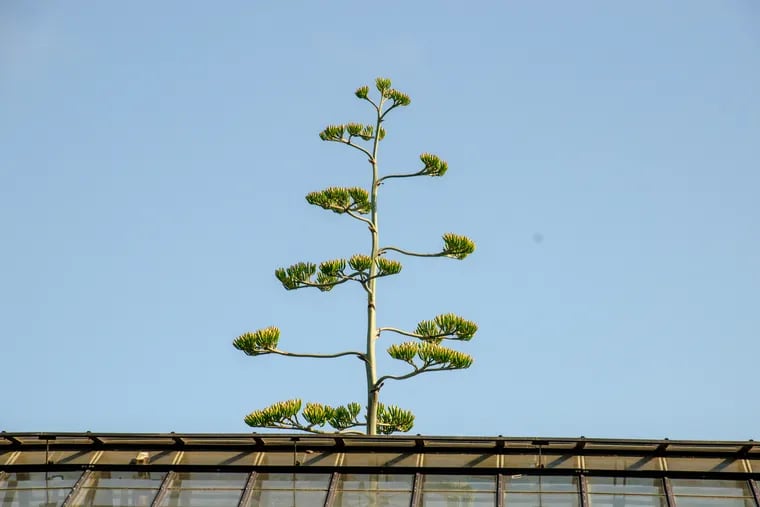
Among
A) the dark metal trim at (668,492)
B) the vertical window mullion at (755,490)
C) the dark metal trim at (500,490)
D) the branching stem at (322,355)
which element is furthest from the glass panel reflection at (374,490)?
the branching stem at (322,355)

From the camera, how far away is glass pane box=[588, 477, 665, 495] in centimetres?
2097

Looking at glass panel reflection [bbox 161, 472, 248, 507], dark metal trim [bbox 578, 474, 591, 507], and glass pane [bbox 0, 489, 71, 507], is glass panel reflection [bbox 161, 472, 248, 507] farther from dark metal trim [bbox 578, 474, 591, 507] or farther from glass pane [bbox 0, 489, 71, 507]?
dark metal trim [bbox 578, 474, 591, 507]

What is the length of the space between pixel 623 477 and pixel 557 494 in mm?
Result: 1171

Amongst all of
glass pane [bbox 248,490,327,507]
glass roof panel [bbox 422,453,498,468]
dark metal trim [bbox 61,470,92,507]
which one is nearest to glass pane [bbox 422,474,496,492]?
glass roof panel [bbox 422,453,498,468]

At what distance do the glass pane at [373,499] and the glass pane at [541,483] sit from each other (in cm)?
173

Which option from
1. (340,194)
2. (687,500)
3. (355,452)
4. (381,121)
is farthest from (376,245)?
(687,500)

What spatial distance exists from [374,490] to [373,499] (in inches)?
9.1

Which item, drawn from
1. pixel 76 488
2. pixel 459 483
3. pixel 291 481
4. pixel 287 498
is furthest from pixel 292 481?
pixel 76 488

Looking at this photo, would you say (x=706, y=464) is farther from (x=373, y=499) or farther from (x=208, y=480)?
(x=208, y=480)

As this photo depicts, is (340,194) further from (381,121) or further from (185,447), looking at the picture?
(185,447)

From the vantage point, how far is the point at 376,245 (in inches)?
1537

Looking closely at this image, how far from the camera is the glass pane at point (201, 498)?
70.1 feet

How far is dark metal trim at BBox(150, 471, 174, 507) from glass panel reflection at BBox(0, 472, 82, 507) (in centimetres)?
155

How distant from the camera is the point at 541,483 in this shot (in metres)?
21.4
